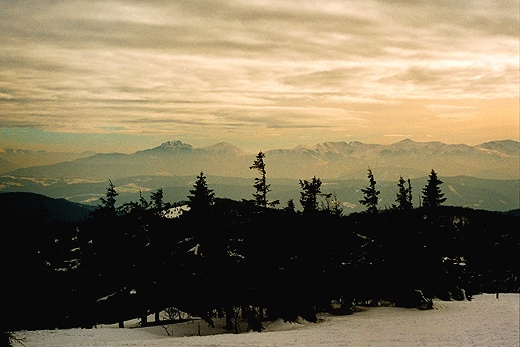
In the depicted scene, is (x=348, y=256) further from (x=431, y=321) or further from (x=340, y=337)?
(x=340, y=337)

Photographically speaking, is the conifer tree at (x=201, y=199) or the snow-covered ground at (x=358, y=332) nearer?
the snow-covered ground at (x=358, y=332)

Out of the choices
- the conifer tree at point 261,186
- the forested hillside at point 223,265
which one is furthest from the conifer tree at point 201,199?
the conifer tree at point 261,186

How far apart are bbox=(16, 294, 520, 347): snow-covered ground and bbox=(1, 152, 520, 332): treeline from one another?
2057mm

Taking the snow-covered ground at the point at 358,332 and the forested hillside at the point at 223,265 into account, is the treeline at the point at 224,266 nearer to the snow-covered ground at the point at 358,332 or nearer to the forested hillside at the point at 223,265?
the forested hillside at the point at 223,265

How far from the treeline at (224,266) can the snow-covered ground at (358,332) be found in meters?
2.06

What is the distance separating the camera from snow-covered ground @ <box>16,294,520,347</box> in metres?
28.4

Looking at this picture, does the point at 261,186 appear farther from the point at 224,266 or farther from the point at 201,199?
the point at 224,266

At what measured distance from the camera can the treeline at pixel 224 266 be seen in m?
38.2

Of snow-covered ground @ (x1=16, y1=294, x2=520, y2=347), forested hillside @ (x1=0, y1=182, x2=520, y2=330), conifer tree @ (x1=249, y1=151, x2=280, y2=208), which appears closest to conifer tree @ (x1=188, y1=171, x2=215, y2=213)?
forested hillside @ (x1=0, y1=182, x2=520, y2=330)

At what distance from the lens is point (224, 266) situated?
38.1 m

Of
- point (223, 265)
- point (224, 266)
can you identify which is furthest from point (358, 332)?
point (223, 265)

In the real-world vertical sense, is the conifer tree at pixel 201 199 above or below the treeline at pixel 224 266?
above

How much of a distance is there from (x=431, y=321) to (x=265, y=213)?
1551cm

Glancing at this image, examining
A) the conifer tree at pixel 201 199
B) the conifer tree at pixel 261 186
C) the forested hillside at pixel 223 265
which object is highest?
the conifer tree at pixel 261 186
